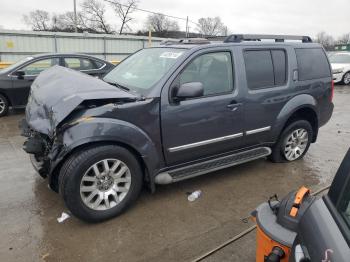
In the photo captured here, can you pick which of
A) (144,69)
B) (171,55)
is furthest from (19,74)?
(171,55)

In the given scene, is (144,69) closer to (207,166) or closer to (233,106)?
(233,106)

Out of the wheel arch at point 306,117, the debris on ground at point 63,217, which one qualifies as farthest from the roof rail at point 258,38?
the debris on ground at point 63,217

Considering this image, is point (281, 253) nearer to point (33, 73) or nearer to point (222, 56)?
point (222, 56)

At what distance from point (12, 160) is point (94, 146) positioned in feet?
7.90

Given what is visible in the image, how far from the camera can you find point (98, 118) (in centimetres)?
307

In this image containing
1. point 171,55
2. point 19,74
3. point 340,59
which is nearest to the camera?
point 171,55

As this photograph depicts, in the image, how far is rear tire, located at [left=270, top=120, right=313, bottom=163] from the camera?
4.76 meters

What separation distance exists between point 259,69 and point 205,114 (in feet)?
3.62

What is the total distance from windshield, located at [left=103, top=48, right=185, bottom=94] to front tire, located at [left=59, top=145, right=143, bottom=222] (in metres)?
0.83

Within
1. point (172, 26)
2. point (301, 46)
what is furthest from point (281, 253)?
point (172, 26)

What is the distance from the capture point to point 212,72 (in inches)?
153

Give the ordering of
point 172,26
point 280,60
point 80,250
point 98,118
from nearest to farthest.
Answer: point 80,250, point 98,118, point 280,60, point 172,26

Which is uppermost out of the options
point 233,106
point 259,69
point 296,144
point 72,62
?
point 259,69

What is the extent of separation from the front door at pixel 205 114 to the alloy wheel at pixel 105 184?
565mm
